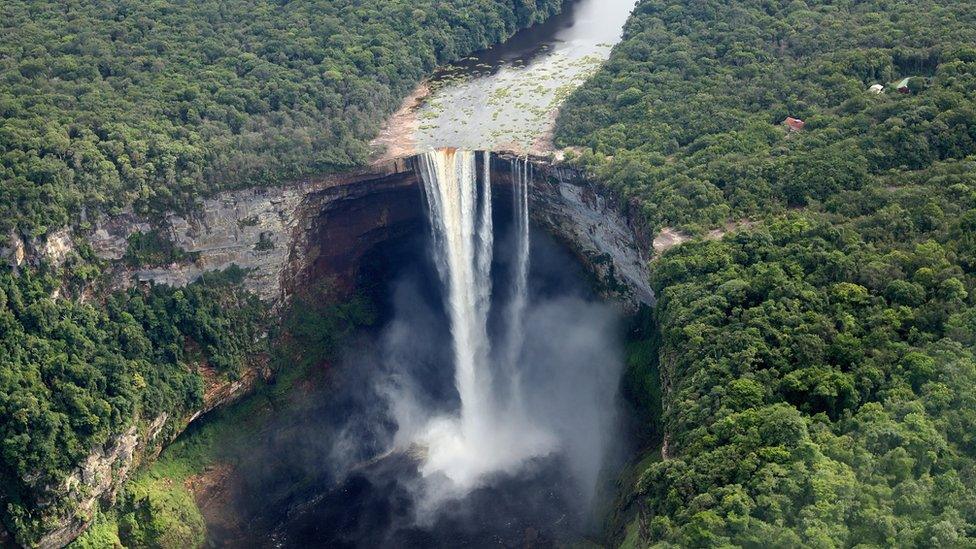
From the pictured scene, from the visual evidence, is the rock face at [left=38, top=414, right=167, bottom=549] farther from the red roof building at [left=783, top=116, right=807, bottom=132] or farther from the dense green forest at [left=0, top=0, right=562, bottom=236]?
the red roof building at [left=783, top=116, right=807, bottom=132]

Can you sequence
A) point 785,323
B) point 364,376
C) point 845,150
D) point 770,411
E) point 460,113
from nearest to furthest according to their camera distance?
point 770,411
point 785,323
point 845,150
point 364,376
point 460,113

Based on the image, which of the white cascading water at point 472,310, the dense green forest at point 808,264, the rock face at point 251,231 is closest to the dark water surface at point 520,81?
the white cascading water at point 472,310

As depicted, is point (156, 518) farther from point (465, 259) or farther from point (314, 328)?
point (465, 259)

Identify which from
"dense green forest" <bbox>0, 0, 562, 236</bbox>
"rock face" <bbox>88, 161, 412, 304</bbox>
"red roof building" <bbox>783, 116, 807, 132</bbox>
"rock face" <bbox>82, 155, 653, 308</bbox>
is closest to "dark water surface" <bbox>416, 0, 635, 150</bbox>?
"dense green forest" <bbox>0, 0, 562, 236</bbox>

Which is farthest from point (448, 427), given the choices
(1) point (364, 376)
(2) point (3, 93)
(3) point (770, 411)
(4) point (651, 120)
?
(2) point (3, 93)

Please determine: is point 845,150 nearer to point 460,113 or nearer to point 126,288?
point 460,113

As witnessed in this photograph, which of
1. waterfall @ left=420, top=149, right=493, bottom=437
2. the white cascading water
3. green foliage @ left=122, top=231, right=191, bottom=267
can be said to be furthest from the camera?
waterfall @ left=420, top=149, right=493, bottom=437

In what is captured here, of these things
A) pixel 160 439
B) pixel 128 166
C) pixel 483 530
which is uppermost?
pixel 128 166
